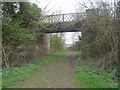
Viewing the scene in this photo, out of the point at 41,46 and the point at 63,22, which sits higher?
the point at 63,22

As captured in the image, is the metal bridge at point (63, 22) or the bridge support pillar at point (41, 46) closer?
the metal bridge at point (63, 22)

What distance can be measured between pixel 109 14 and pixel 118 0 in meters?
0.82

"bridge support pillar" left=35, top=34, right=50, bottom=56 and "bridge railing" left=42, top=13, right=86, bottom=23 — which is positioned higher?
"bridge railing" left=42, top=13, right=86, bottom=23

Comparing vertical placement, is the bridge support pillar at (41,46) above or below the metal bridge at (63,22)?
below

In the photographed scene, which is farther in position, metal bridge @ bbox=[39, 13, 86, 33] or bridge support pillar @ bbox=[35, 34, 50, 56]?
bridge support pillar @ bbox=[35, 34, 50, 56]

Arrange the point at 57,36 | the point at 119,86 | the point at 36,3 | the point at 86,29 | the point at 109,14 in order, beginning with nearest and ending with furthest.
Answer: the point at 119,86 < the point at 109,14 < the point at 36,3 < the point at 86,29 < the point at 57,36

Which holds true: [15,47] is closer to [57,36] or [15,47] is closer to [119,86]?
[119,86]

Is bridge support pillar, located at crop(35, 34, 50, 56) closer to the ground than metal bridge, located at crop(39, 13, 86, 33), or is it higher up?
closer to the ground

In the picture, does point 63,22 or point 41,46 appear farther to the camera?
point 41,46

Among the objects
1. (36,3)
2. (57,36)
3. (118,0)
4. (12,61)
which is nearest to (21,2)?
(36,3)

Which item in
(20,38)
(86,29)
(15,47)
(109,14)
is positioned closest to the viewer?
(109,14)

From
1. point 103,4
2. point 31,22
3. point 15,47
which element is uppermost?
point 103,4

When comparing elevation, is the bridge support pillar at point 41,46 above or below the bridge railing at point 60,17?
below

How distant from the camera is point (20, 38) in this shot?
24.8 feet
